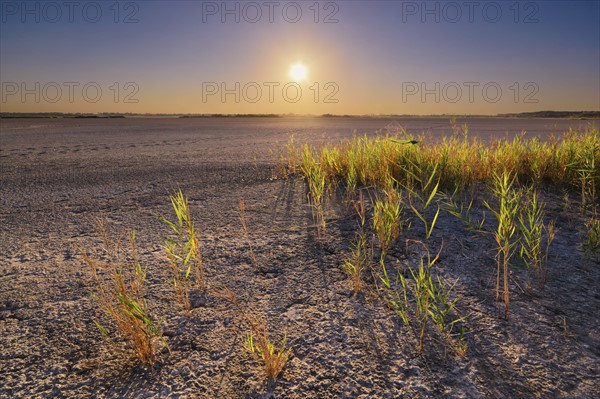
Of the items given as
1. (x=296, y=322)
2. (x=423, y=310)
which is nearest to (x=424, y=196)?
(x=423, y=310)

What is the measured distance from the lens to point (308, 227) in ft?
8.19

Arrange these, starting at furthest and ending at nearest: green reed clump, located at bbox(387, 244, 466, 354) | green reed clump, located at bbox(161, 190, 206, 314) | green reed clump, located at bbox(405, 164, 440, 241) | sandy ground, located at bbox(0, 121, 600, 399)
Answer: green reed clump, located at bbox(405, 164, 440, 241) < green reed clump, located at bbox(161, 190, 206, 314) < green reed clump, located at bbox(387, 244, 466, 354) < sandy ground, located at bbox(0, 121, 600, 399)

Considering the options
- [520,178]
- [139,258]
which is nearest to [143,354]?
[139,258]

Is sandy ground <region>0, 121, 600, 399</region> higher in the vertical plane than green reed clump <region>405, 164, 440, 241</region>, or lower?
lower

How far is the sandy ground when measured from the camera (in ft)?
3.90

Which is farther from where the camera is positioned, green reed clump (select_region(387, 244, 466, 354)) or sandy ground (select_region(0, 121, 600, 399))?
green reed clump (select_region(387, 244, 466, 354))

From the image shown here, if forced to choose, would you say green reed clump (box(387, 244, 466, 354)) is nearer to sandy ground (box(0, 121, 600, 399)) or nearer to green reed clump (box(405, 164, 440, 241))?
sandy ground (box(0, 121, 600, 399))

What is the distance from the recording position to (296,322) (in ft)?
4.93


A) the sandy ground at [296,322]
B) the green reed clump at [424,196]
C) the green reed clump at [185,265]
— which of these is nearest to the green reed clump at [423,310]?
the sandy ground at [296,322]

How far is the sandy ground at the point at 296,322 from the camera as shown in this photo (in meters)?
1.19

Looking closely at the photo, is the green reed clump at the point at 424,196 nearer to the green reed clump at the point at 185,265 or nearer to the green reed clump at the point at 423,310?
the green reed clump at the point at 423,310

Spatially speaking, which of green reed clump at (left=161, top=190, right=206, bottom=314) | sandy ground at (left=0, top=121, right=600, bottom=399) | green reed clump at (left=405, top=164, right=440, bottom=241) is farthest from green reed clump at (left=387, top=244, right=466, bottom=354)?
green reed clump at (left=161, top=190, right=206, bottom=314)

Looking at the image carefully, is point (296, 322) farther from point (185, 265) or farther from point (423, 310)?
point (185, 265)

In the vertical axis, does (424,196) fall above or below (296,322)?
above
